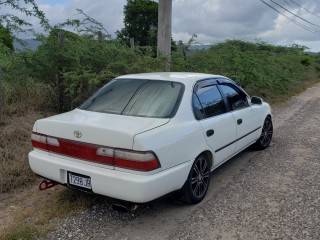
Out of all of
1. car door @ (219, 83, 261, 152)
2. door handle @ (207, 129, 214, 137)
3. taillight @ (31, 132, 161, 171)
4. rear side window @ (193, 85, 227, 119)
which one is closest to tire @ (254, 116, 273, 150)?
car door @ (219, 83, 261, 152)

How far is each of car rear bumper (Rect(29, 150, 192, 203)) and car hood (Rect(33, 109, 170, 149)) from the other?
0.88 ft

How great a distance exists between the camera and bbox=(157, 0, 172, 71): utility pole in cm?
936

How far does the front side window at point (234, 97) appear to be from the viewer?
5.19 metres

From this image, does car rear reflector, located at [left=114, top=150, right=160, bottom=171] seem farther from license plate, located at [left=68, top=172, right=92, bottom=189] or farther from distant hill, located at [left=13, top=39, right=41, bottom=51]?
distant hill, located at [left=13, top=39, right=41, bottom=51]

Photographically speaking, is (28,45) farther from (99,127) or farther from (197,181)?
(197,181)

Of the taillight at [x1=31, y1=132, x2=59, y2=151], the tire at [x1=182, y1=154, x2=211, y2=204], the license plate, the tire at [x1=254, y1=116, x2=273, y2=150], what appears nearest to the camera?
the license plate

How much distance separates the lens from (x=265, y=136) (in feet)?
21.8

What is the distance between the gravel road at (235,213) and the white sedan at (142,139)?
320mm

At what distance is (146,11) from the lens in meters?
34.9

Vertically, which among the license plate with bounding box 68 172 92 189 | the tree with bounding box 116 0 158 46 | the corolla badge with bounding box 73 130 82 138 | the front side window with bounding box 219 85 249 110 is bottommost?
the license plate with bounding box 68 172 92 189

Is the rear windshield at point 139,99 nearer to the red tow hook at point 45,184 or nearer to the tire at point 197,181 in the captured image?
the tire at point 197,181

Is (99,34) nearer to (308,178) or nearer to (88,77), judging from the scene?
(88,77)

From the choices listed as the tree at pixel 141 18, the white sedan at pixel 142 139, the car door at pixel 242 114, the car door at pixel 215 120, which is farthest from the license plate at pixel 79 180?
the tree at pixel 141 18

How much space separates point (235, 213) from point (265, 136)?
114 inches
